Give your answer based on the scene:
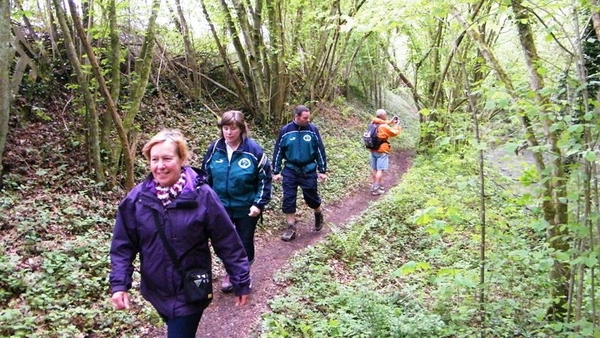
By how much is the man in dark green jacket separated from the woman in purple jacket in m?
4.26

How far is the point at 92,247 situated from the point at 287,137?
3488 mm

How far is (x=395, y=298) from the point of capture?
19.7 ft

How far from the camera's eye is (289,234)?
777 centimetres

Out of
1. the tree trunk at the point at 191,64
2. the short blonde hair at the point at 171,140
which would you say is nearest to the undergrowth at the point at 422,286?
the short blonde hair at the point at 171,140

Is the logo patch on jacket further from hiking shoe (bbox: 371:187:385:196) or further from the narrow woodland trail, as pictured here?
hiking shoe (bbox: 371:187:385:196)

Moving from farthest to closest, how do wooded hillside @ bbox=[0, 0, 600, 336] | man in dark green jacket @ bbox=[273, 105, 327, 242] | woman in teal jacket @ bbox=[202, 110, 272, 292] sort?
man in dark green jacket @ bbox=[273, 105, 327, 242], woman in teal jacket @ bbox=[202, 110, 272, 292], wooded hillside @ bbox=[0, 0, 600, 336]

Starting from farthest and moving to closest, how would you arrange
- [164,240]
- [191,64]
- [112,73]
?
1. [191,64]
2. [112,73]
3. [164,240]

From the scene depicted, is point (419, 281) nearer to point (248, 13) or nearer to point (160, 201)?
point (160, 201)

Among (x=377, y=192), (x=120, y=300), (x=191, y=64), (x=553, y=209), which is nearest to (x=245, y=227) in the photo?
(x=120, y=300)

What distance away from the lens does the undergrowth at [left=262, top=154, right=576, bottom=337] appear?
465cm

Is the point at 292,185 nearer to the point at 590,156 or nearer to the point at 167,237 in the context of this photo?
the point at 167,237

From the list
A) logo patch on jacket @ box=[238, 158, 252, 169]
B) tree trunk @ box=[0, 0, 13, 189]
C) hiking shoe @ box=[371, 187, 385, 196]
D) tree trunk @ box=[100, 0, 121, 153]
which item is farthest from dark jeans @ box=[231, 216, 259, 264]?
hiking shoe @ box=[371, 187, 385, 196]

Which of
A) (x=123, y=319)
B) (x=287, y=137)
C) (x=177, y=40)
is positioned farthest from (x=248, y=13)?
(x=123, y=319)

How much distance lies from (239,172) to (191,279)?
2.14 metres
